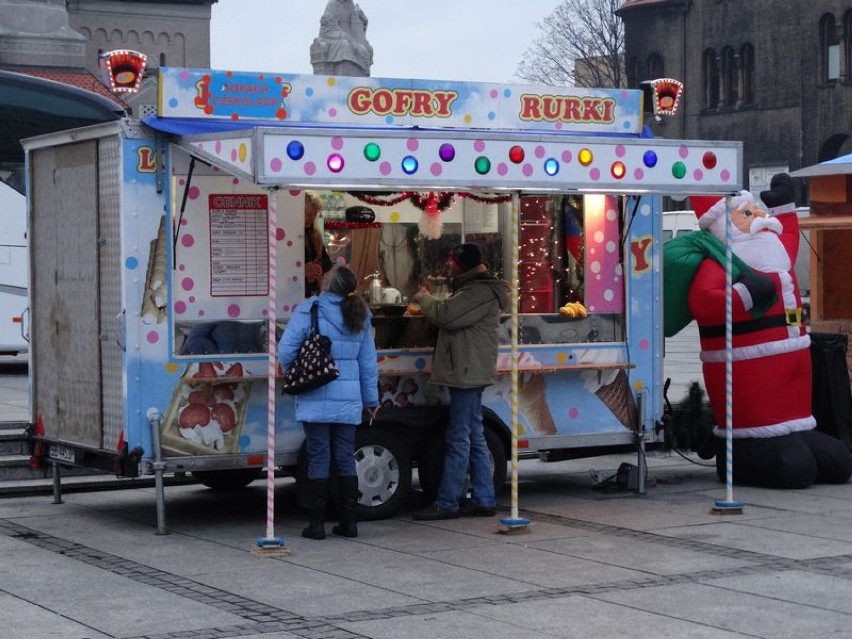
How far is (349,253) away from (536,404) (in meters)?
1.86

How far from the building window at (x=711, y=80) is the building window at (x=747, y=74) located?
1348 mm

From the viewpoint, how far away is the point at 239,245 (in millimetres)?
11398

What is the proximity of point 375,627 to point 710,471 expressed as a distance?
23.0 feet

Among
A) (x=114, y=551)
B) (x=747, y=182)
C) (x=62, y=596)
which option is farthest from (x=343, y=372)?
(x=747, y=182)

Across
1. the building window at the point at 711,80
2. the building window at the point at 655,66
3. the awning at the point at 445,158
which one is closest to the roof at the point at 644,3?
the building window at the point at 655,66

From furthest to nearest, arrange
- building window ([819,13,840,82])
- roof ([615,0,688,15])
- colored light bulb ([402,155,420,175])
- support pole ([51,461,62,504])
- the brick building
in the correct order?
roof ([615,0,688,15]) < the brick building < building window ([819,13,840,82]) < support pole ([51,461,62,504]) < colored light bulb ([402,155,420,175])

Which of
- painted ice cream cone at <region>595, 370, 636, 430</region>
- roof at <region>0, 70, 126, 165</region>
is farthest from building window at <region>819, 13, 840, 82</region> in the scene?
painted ice cream cone at <region>595, 370, 636, 430</region>

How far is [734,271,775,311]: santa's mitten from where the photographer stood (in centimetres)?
1280

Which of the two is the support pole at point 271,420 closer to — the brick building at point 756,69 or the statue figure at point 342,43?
the statue figure at point 342,43

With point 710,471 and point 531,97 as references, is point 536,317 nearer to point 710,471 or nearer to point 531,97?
point 531,97

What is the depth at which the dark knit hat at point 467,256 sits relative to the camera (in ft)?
38.2

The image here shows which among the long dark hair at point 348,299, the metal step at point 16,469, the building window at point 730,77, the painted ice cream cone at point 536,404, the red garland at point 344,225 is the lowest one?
the metal step at point 16,469

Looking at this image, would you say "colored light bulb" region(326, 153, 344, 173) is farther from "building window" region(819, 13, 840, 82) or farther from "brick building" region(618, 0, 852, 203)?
"building window" region(819, 13, 840, 82)

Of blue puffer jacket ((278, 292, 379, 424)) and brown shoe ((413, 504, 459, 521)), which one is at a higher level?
blue puffer jacket ((278, 292, 379, 424))
